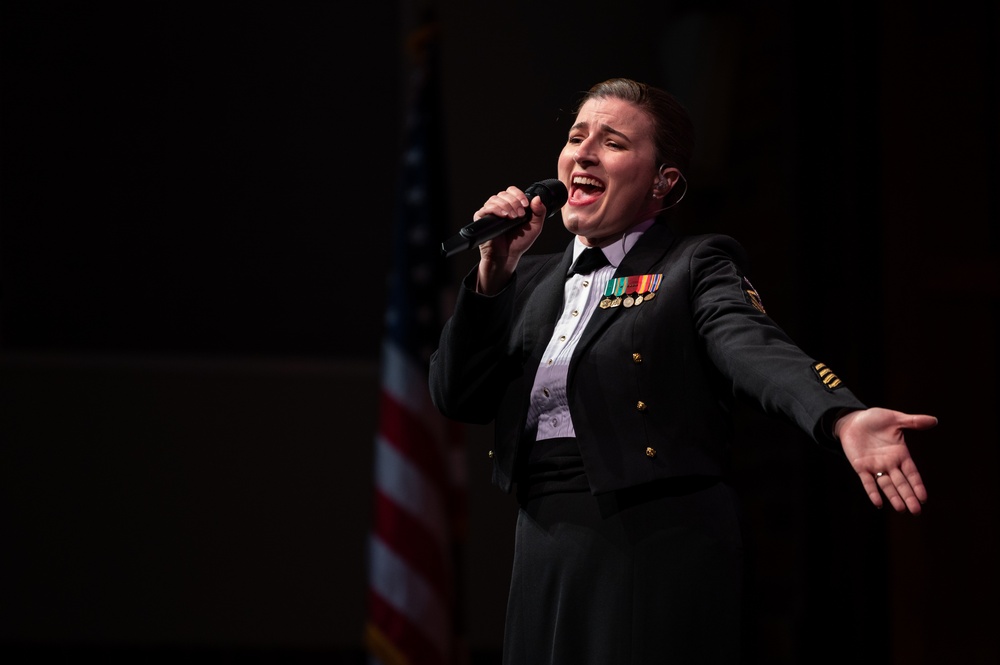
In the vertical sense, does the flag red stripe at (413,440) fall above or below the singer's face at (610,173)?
below

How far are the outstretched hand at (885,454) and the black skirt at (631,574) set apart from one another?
10.9 inches

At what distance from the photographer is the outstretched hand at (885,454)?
48.5 inches

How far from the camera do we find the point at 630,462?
149 cm

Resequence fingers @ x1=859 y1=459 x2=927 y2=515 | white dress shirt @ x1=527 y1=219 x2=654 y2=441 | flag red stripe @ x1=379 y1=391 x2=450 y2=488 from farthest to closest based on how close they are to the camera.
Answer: flag red stripe @ x1=379 y1=391 x2=450 y2=488 → white dress shirt @ x1=527 y1=219 x2=654 y2=441 → fingers @ x1=859 y1=459 x2=927 y2=515

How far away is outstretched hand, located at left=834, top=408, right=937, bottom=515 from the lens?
1.23 m

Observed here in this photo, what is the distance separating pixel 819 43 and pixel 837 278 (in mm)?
714

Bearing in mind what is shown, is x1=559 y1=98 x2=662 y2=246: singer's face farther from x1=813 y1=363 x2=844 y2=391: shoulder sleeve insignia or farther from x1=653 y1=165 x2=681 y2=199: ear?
x1=813 y1=363 x2=844 y2=391: shoulder sleeve insignia

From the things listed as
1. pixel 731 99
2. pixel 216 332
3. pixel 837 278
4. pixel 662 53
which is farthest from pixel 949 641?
pixel 216 332

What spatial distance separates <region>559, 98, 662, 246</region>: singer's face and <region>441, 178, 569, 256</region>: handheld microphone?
0.09ft

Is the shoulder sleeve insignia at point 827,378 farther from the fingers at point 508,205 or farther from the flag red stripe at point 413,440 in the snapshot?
the flag red stripe at point 413,440

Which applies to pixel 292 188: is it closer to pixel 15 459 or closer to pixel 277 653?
pixel 15 459

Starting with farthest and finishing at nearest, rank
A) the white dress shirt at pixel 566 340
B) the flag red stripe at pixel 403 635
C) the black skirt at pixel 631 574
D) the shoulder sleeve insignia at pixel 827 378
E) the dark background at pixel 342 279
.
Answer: the flag red stripe at pixel 403 635
the dark background at pixel 342 279
the white dress shirt at pixel 566 340
the black skirt at pixel 631 574
the shoulder sleeve insignia at pixel 827 378

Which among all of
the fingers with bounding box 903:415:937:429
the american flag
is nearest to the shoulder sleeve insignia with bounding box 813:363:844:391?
the fingers with bounding box 903:415:937:429

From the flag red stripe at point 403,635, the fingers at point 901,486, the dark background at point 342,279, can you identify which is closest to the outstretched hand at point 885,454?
the fingers at point 901,486
